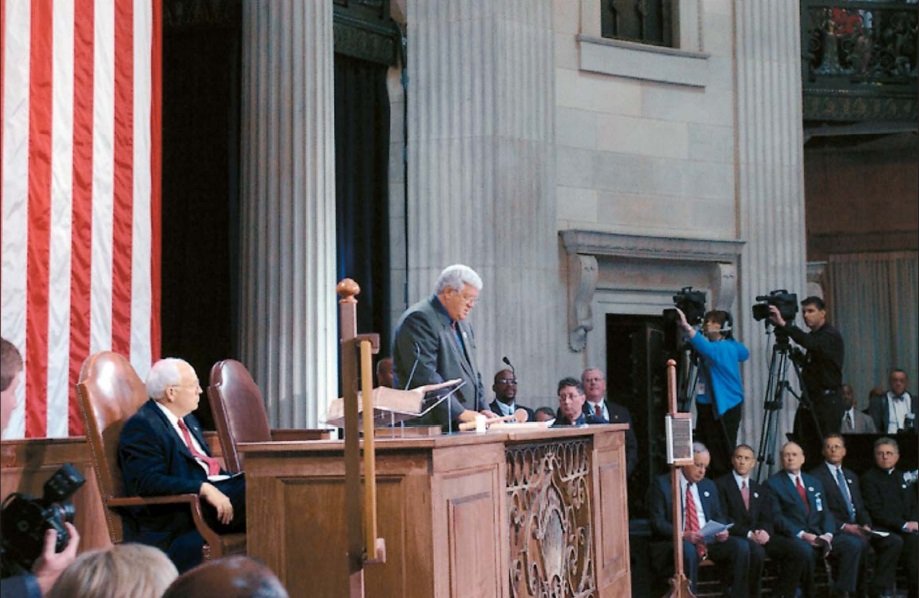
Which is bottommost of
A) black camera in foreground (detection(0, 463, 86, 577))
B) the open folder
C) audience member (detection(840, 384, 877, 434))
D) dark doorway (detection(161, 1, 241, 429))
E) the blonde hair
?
audience member (detection(840, 384, 877, 434))

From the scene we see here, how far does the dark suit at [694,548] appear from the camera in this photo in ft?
31.8

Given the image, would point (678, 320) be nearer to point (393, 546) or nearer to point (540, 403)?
point (540, 403)

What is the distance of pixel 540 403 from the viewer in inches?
491

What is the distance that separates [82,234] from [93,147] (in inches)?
17.3

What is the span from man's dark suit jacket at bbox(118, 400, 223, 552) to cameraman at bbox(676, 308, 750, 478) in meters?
6.66

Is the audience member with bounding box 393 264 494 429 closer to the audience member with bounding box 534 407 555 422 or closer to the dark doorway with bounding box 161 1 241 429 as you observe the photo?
the audience member with bounding box 534 407 555 422

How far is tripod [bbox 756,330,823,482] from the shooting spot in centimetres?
1217

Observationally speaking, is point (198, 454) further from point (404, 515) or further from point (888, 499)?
point (888, 499)

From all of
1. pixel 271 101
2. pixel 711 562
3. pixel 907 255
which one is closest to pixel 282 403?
pixel 271 101

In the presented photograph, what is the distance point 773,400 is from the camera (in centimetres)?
1285

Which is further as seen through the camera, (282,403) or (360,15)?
(360,15)

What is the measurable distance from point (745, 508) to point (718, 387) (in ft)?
6.57

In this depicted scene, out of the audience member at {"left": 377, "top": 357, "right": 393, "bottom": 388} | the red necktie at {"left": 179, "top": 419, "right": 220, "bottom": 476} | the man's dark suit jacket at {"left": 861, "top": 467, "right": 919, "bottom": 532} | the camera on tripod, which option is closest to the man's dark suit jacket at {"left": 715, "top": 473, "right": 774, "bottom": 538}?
the man's dark suit jacket at {"left": 861, "top": 467, "right": 919, "bottom": 532}

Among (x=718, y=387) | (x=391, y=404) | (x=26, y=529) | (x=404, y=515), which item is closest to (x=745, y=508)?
(x=718, y=387)
